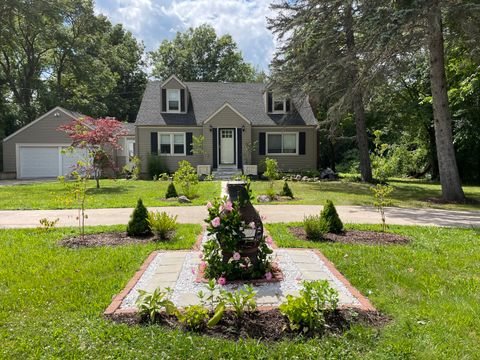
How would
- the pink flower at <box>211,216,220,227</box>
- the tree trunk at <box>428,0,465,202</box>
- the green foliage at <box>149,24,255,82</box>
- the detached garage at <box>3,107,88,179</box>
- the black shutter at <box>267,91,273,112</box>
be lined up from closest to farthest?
the pink flower at <box>211,216,220,227</box> → the tree trunk at <box>428,0,465,202</box> → the black shutter at <box>267,91,273,112</box> → the detached garage at <box>3,107,88,179</box> → the green foliage at <box>149,24,255,82</box>

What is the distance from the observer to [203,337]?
10.9 feet

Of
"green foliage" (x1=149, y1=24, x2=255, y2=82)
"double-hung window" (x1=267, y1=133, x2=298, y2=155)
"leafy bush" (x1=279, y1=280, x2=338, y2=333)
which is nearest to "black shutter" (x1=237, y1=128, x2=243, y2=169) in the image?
"double-hung window" (x1=267, y1=133, x2=298, y2=155)

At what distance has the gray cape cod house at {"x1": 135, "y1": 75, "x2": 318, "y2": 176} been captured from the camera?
72.8 ft

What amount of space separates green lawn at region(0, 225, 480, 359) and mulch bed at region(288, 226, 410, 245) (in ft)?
1.32

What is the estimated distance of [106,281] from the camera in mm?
4711

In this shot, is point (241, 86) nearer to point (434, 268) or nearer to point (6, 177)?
point (6, 177)

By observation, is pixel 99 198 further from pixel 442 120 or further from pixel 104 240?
pixel 442 120

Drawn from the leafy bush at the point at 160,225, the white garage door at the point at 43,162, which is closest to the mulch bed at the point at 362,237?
the leafy bush at the point at 160,225

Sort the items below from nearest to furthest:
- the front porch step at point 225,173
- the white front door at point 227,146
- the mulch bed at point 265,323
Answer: the mulch bed at point 265,323 → the front porch step at point 225,173 → the white front door at point 227,146

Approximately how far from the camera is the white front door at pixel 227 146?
22547 millimetres

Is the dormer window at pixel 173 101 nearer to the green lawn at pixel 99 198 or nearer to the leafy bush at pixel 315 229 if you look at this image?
the green lawn at pixel 99 198

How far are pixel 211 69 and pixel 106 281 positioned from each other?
39964 millimetres

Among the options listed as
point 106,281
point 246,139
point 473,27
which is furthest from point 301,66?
point 106,281

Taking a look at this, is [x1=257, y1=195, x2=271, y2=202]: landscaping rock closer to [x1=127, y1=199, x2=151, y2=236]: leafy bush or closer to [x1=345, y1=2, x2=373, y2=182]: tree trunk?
[x1=127, y1=199, x2=151, y2=236]: leafy bush
